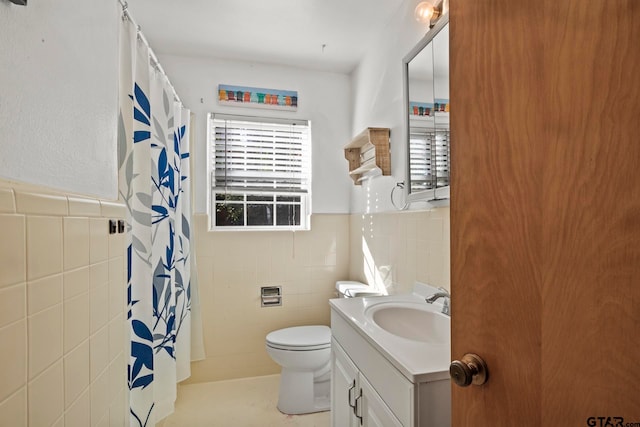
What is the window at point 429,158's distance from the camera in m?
1.41

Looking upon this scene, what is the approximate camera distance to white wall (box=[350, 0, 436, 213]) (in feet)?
5.79

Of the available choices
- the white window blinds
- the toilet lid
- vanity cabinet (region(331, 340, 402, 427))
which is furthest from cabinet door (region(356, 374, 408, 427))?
the white window blinds

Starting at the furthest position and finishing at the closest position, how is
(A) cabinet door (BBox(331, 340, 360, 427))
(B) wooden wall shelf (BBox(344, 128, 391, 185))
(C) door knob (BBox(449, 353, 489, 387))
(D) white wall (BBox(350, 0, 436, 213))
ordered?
(B) wooden wall shelf (BBox(344, 128, 391, 185))
(D) white wall (BBox(350, 0, 436, 213))
(A) cabinet door (BBox(331, 340, 360, 427))
(C) door knob (BBox(449, 353, 489, 387))

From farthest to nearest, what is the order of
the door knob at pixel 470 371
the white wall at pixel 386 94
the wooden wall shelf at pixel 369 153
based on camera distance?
the wooden wall shelf at pixel 369 153, the white wall at pixel 386 94, the door knob at pixel 470 371

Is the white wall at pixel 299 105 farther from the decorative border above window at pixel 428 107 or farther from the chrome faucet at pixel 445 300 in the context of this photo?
the chrome faucet at pixel 445 300

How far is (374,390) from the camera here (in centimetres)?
108

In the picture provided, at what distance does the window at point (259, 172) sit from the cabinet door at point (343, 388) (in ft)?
4.00

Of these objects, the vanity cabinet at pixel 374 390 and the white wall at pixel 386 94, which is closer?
the vanity cabinet at pixel 374 390

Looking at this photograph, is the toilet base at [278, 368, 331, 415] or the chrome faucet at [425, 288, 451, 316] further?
the toilet base at [278, 368, 331, 415]

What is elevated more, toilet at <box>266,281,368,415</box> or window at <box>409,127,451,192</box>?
window at <box>409,127,451,192</box>

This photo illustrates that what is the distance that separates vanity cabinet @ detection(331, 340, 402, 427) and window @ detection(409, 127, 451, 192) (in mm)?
868

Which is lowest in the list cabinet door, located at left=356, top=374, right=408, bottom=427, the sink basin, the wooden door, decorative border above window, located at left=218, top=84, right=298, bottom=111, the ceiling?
cabinet door, located at left=356, top=374, right=408, bottom=427

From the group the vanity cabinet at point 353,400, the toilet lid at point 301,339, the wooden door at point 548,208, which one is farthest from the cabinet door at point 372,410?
the toilet lid at point 301,339

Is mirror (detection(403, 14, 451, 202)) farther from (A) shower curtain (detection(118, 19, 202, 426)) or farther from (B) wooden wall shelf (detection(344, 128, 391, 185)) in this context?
(A) shower curtain (detection(118, 19, 202, 426))
